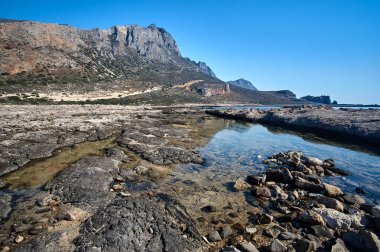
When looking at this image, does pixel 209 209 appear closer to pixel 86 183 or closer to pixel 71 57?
pixel 86 183

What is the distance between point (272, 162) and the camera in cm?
2112

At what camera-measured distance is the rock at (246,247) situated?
8454 mm

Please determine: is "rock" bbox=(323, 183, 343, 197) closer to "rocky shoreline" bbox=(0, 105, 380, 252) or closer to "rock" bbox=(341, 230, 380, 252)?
"rocky shoreline" bbox=(0, 105, 380, 252)

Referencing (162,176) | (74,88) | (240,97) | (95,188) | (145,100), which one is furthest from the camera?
(240,97)

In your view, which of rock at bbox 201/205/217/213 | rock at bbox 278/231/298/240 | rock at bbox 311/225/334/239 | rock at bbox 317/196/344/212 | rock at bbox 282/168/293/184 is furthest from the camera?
rock at bbox 282/168/293/184

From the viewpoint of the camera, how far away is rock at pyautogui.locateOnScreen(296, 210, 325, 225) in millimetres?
10461

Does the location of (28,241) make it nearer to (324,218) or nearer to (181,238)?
(181,238)

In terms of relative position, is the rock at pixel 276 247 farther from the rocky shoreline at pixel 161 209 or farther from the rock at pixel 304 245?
the rock at pixel 304 245

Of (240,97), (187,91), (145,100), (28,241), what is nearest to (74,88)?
(145,100)

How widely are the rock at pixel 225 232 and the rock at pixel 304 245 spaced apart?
2.22 m

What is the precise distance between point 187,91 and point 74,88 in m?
66.1

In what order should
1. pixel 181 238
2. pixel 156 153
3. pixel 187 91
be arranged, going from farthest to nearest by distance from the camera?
pixel 187 91, pixel 156 153, pixel 181 238

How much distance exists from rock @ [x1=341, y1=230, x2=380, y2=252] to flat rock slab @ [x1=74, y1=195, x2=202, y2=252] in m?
5.28

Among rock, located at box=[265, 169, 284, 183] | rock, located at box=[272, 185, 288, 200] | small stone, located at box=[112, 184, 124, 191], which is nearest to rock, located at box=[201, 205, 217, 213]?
rock, located at box=[272, 185, 288, 200]
